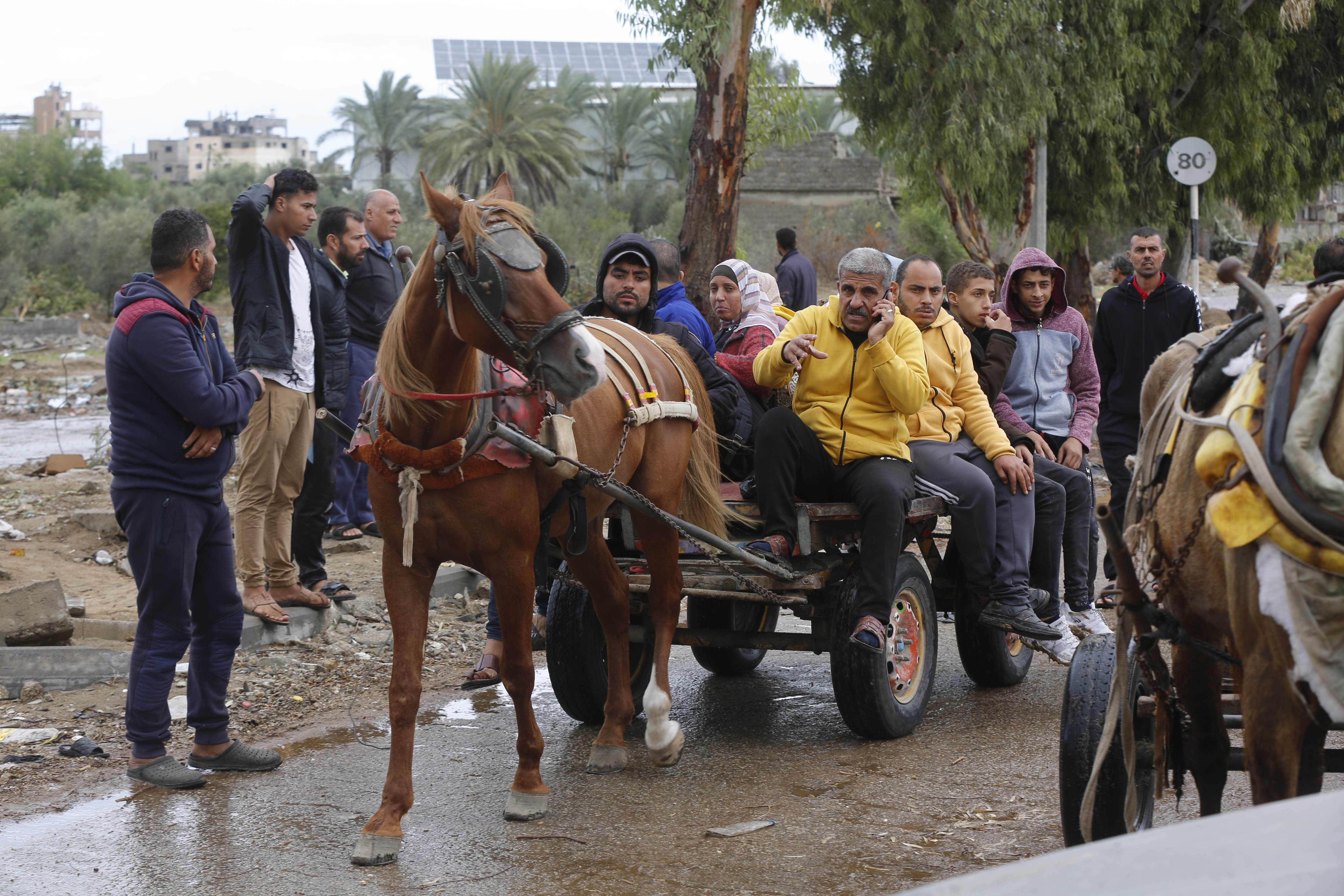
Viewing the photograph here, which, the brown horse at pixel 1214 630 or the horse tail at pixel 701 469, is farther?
the horse tail at pixel 701 469

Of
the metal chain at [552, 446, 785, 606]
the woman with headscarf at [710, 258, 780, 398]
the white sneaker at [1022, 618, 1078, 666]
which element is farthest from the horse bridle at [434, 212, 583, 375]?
the white sneaker at [1022, 618, 1078, 666]

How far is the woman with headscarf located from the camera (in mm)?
6195

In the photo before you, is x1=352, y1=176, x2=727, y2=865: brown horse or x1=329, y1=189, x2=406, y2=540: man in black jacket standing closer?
x1=352, y1=176, x2=727, y2=865: brown horse

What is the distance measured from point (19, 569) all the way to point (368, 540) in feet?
7.74

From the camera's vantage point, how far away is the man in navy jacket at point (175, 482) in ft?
15.0

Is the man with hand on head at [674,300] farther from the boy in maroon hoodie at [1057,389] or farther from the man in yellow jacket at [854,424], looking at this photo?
the boy in maroon hoodie at [1057,389]

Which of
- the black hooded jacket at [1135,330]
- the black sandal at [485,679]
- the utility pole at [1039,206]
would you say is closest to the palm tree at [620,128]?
the utility pole at [1039,206]

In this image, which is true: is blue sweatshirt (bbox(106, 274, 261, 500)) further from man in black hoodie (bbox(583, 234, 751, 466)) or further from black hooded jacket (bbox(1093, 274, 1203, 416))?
black hooded jacket (bbox(1093, 274, 1203, 416))

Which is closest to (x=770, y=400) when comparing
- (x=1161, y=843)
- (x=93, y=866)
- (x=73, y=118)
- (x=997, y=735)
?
(x=997, y=735)

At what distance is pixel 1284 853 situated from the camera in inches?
55.0

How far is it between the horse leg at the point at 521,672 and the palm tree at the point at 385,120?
4607 centimetres

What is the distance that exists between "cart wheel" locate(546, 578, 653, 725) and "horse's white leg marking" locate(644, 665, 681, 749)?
10.7 inches

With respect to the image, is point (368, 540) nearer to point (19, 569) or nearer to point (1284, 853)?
point (19, 569)

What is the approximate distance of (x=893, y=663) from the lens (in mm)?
5348
